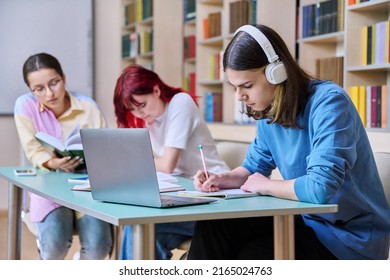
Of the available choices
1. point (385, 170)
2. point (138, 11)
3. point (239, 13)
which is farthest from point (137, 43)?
point (385, 170)

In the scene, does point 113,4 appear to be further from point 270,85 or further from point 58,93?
point 270,85

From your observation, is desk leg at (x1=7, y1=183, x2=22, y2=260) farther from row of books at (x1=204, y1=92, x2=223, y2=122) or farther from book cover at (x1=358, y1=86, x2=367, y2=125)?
row of books at (x1=204, y1=92, x2=223, y2=122)

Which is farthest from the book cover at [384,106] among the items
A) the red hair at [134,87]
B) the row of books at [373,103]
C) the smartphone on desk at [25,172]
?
the smartphone on desk at [25,172]

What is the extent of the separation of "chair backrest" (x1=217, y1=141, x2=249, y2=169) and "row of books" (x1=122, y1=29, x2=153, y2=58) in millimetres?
2889

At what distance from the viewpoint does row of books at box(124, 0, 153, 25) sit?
17.1 ft

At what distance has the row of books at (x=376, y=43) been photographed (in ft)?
9.57

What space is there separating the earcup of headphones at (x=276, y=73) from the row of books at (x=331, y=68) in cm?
169

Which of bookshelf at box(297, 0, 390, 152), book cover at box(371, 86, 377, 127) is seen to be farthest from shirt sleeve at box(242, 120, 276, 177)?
book cover at box(371, 86, 377, 127)

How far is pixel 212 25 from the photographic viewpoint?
4480 millimetres

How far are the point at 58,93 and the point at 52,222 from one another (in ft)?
1.75

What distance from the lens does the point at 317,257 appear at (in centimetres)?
163

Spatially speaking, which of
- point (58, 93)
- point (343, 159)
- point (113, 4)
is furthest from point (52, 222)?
point (113, 4)

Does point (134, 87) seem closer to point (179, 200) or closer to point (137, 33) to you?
point (179, 200)

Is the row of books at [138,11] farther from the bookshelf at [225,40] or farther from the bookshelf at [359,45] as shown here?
the bookshelf at [359,45]
